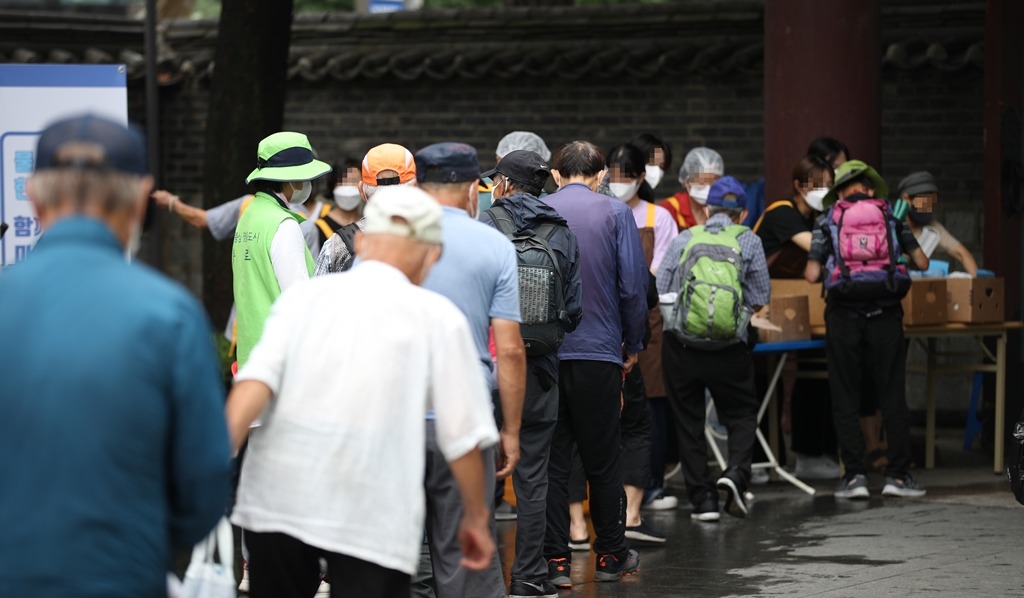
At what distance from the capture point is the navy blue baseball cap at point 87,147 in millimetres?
3168

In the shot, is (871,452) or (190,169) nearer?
(871,452)

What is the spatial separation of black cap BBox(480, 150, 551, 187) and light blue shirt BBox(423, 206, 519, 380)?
153 cm

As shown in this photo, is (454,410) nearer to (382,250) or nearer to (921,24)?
(382,250)

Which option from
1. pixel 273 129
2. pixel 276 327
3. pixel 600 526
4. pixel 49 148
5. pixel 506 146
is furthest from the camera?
pixel 273 129

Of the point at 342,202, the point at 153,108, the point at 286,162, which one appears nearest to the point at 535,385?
the point at 286,162

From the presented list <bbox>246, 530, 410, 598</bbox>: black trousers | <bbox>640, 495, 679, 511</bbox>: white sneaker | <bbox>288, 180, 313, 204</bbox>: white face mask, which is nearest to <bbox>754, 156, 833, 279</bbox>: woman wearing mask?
<bbox>640, 495, 679, 511</bbox>: white sneaker

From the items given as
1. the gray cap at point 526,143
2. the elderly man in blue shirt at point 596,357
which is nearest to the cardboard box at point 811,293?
the gray cap at point 526,143

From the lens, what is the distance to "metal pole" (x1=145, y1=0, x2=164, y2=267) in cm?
1498

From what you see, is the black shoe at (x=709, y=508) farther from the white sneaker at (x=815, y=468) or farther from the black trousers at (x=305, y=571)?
the black trousers at (x=305, y=571)

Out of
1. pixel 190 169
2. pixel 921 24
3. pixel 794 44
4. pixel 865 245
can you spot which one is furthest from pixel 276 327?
pixel 190 169

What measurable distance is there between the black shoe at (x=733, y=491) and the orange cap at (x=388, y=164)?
10.7 feet

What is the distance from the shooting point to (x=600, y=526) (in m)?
7.37

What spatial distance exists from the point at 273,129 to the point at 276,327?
30.1 feet

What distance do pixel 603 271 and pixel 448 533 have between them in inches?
88.5
